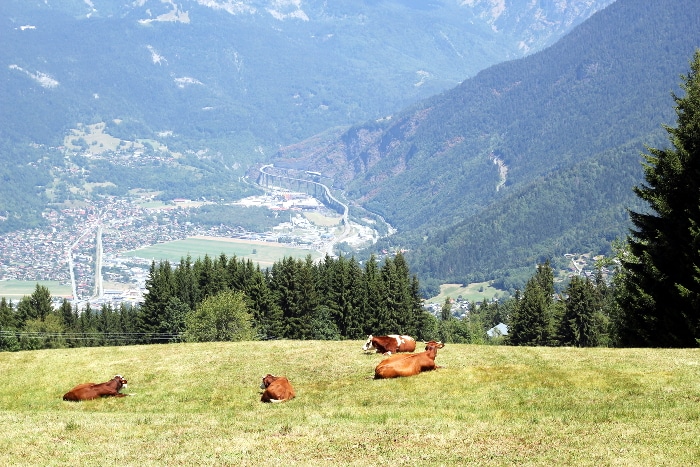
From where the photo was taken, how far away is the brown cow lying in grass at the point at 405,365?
1291 inches

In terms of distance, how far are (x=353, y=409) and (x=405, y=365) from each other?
5289mm

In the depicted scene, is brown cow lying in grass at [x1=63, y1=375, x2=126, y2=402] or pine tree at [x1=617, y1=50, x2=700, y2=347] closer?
brown cow lying in grass at [x1=63, y1=375, x2=126, y2=402]

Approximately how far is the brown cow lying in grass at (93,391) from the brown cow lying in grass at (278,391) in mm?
6888

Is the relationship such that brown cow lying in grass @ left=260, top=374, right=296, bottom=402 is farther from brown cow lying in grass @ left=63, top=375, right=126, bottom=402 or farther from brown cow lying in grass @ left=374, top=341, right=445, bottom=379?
brown cow lying in grass @ left=63, top=375, right=126, bottom=402

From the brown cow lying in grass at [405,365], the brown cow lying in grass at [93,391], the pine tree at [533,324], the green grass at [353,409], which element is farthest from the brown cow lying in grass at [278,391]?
the pine tree at [533,324]

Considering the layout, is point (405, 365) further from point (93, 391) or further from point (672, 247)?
point (672, 247)

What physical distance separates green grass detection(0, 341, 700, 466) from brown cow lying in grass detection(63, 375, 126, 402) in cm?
54

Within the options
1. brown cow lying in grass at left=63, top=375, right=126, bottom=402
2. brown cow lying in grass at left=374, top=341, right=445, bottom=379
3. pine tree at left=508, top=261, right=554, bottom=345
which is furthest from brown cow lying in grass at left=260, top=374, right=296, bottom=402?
pine tree at left=508, top=261, right=554, bottom=345

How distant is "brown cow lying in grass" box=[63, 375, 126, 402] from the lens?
1321 inches

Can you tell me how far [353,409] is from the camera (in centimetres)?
2825

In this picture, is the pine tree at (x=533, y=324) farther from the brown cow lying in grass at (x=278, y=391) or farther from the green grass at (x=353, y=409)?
the brown cow lying in grass at (x=278, y=391)

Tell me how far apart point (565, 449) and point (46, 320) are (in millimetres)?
111604

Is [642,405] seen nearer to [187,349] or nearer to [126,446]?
[126,446]

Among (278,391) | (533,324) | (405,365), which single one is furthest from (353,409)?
(533,324)
